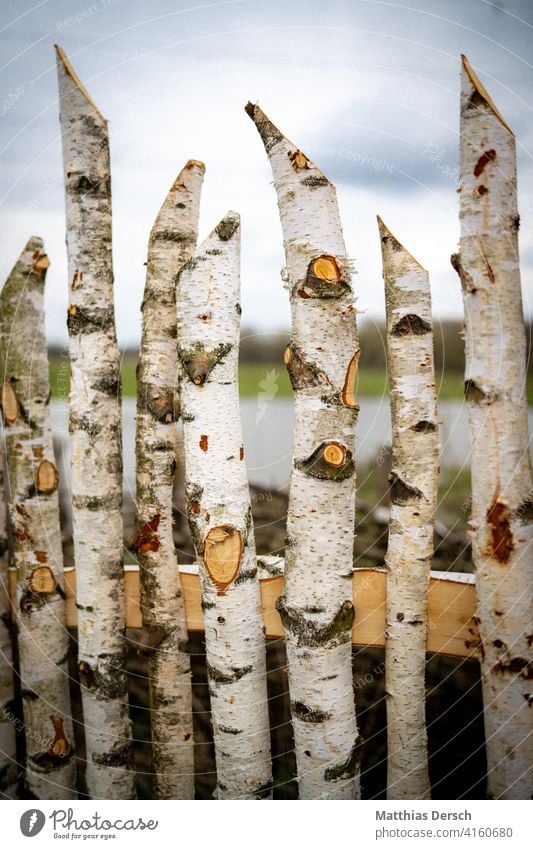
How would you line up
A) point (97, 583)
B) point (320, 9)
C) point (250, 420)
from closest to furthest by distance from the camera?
point (320, 9), point (97, 583), point (250, 420)

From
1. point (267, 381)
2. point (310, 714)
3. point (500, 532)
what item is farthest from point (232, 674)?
point (267, 381)

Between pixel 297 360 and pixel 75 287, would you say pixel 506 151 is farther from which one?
pixel 75 287

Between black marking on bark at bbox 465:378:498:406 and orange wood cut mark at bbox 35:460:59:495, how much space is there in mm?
997

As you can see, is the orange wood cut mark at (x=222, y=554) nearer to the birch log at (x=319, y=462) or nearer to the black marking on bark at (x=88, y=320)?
the birch log at (x=319, y=462)

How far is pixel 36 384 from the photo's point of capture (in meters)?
1.41

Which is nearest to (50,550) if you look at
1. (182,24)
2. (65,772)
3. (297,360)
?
(65,772)

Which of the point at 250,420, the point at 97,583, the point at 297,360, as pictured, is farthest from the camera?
the point at 250,420

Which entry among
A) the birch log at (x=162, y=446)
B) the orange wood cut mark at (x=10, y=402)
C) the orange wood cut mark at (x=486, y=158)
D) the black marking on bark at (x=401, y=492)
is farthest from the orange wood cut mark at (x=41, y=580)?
the orange wood cut mark at (x=486, y=158)

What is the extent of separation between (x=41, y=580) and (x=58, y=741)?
403 mm

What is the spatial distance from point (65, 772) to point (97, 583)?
515mm

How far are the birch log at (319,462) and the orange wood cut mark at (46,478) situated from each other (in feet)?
2.15

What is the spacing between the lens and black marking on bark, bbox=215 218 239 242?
1.10 m

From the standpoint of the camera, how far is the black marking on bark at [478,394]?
3.73ft

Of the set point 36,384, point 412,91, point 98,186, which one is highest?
point 412,91
